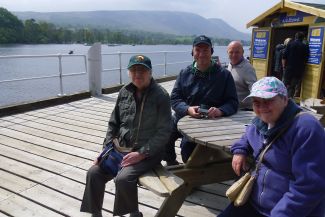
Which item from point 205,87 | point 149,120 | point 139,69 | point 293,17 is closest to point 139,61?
point 139,69

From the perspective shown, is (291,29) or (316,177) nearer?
(316,177)

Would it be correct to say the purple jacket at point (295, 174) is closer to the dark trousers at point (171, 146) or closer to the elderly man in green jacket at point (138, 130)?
the elderly man in green jacket at point (138, 130)

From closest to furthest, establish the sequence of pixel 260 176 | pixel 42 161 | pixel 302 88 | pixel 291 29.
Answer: pixel 260 176, pixel 42 161, pixel 302 88, pixel 291 29

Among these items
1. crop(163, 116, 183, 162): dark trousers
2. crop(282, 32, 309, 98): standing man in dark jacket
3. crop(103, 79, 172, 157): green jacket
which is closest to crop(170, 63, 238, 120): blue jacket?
crop(163, 116, 183, 162): dark trousers

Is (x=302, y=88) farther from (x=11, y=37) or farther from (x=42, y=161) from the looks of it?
(x=11, y=37)

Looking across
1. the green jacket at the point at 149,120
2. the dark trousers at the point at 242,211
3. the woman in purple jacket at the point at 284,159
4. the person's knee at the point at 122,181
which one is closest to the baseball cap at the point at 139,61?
the green jacket at the point at 149,120

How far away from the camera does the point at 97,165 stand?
8.05 ft

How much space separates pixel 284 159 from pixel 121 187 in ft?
3.54

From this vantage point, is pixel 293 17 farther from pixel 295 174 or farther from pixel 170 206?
pixel 295 174

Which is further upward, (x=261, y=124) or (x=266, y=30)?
(x=266, y=30)

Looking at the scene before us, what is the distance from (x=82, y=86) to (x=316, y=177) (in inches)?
574

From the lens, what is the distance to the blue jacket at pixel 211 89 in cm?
296

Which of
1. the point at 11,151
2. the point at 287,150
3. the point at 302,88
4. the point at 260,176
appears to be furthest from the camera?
the point at 302,88

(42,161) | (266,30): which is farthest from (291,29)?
(42,161)
